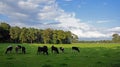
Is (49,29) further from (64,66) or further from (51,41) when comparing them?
(64,66)

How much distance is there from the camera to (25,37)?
130625 mm

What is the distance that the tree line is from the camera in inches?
5054

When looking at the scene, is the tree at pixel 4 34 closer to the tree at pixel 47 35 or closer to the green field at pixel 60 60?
the tree at pixel 47 35

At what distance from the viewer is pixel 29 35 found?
131 meters

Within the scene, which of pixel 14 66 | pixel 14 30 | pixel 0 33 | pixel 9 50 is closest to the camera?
pixel 14 66

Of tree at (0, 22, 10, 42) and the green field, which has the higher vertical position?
tree at (0, 22, 10, 42)

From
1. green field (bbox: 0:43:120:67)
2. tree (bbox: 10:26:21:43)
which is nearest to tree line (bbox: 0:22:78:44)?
tree (bbox: 10:26:21:43)

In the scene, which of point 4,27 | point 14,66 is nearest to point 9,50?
point 14,66

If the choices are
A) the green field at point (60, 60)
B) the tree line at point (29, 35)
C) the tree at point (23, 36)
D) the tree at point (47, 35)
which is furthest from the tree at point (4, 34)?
the green field at point (60, 60)

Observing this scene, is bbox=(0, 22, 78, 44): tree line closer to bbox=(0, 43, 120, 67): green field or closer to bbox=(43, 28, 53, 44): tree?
bbox=(43, 28, 53, 44): tree

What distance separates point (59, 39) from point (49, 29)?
37.1ft

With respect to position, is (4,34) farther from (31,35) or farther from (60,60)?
(60,60)

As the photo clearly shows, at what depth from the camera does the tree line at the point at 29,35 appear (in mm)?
128375

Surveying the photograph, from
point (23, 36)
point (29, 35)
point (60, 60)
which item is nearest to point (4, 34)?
point (23, 36)
